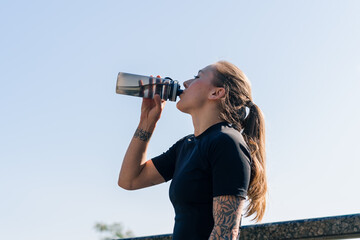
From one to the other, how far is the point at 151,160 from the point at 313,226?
3.37 ft

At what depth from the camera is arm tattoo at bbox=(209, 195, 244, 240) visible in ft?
7.18

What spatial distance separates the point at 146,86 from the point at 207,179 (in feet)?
3.23

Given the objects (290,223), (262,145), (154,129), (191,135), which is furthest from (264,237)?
(154,129)

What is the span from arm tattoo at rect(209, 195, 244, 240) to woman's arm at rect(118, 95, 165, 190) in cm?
84

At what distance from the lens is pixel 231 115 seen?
106 inches

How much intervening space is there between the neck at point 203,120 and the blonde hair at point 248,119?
0.13 feet

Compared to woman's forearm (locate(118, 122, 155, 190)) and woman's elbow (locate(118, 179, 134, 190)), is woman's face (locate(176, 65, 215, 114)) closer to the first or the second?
woman's forearm (locate(118, 122, 155, 190))

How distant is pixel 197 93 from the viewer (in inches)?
109

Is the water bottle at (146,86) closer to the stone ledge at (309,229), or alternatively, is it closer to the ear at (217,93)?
the ear at (217,93)

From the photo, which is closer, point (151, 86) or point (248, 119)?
point (248, 119)

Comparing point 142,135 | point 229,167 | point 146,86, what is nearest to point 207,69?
point 146,86

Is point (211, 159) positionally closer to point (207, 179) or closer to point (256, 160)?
point (207, 179)

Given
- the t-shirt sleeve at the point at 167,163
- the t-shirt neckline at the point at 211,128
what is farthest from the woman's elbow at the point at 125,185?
the t-shirt neckline at the point at 211,128

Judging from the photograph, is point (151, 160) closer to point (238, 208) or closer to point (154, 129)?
point (154, 129)
